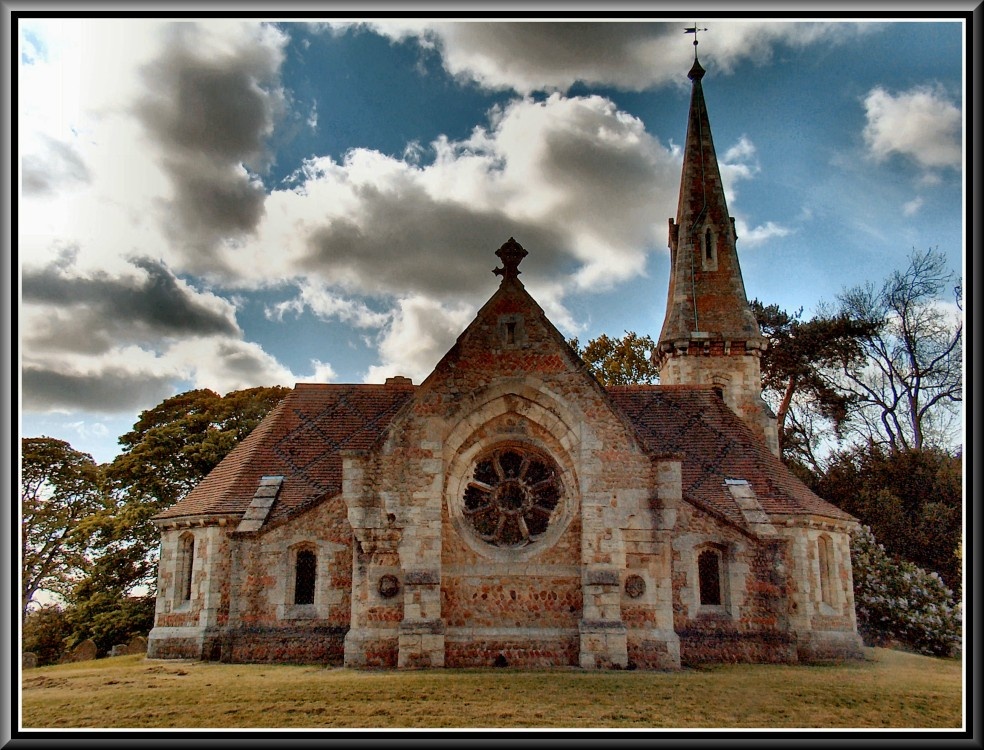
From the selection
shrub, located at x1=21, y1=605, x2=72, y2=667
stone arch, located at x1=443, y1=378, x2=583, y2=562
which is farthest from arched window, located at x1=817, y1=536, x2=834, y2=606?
shrub, located at x1=21, y1=605, x2=72, y2=667

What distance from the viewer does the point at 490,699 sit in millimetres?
13023

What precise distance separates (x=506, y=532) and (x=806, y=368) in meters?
23.7

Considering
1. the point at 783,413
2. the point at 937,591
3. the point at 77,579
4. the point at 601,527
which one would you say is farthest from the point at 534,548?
the point at 783,413

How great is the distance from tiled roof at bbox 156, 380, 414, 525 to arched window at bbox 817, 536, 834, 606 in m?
10.8

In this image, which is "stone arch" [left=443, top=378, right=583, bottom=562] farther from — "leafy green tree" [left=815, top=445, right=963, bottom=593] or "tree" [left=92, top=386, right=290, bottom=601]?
"leafy green tree" [left=815, top=445, right=963, bottom=593]

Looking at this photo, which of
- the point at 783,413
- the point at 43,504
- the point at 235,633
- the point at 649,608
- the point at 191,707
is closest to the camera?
the point at 191,707

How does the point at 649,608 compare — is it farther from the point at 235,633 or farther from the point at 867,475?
the point at 867,475

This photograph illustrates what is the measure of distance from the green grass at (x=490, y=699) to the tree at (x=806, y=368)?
60.5 feet

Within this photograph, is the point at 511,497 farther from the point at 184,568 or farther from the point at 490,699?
the point at 184,568

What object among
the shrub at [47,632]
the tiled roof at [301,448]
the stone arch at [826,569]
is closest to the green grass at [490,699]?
the stone arch at [826,569]

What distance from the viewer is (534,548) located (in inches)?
663

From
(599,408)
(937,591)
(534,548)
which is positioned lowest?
(937,591)

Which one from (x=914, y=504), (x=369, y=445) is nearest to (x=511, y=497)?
(x=369, y=445)
